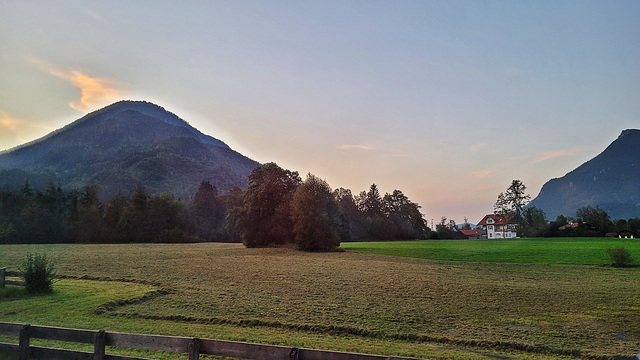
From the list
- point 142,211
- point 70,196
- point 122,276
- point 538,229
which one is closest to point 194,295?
point 122,276

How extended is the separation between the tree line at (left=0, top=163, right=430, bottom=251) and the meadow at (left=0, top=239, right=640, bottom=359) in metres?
Answer: 14.5

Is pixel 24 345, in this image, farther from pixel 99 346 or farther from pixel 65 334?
pixel 99 346

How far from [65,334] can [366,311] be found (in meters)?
11.4

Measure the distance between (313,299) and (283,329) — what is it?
5.30m

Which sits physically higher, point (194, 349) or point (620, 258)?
point (194, 349)

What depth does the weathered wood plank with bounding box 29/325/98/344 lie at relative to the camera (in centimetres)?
792

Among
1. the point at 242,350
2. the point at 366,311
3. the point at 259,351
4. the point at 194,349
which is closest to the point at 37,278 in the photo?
the point at 366,311

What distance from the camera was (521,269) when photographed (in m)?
35.3

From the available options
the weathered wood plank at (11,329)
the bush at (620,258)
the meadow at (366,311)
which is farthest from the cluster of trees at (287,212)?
the weathered wood plank at (11,329)

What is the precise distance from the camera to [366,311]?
16.4 meters

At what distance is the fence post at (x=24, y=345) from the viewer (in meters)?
8.20

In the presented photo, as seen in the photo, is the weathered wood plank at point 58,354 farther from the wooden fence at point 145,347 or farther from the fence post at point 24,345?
the fence post at point 24,345

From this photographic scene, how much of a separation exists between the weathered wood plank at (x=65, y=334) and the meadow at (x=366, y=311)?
4262 millimetres

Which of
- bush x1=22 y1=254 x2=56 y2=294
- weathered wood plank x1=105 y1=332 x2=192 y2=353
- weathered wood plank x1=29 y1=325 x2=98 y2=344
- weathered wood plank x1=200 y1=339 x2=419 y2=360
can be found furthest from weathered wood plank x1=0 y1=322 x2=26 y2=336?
bush x1=22 y1=254 x2=56 y2=294
